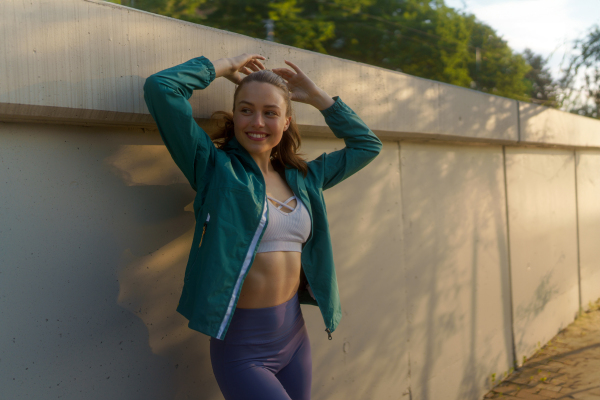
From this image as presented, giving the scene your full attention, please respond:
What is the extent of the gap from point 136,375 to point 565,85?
10.3 m

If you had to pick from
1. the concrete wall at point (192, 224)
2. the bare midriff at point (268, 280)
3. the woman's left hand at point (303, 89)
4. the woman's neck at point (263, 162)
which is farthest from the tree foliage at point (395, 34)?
the bare midriff at point (268, 280)

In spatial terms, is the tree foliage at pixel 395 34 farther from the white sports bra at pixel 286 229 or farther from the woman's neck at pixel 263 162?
the white sports bra at pixel 286 229

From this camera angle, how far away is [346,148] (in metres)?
2.77

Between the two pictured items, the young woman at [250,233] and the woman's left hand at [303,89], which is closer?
the young woman at [250,233]

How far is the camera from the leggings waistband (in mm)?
2113

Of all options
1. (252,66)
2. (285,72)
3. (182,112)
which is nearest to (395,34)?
(285,72)

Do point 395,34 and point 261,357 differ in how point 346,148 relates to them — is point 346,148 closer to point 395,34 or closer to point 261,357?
point 261,357

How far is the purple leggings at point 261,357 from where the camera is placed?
80.5 inches

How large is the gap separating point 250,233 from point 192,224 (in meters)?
0.61

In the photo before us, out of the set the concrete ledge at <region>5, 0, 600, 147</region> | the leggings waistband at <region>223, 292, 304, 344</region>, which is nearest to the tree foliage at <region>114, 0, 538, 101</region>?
the concrete ledge at <region>5, 0, 600, 147</region>

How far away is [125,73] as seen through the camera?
2160 mm

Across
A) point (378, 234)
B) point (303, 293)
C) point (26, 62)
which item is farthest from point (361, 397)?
point (26, 62)

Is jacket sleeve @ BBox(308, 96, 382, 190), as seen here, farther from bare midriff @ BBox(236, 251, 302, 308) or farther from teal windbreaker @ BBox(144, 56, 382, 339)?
bare midriff @ BBox(236, 251, 302, 308)

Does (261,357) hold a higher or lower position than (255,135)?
lower
